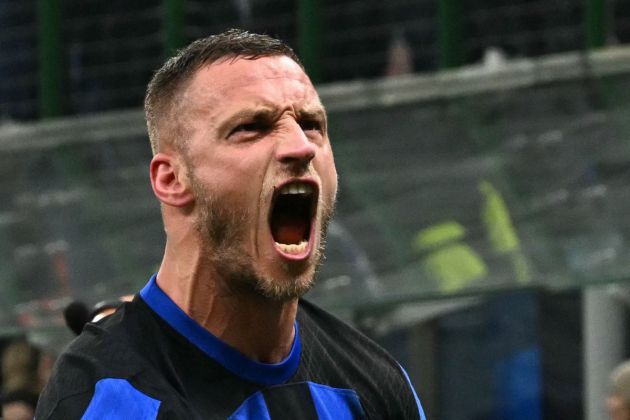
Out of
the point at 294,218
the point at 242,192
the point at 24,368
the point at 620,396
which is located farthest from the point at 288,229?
the point at 24,368

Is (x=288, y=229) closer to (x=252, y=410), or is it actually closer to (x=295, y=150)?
(x=295, y=150)

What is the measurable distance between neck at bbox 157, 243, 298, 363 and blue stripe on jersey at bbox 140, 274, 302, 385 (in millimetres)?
14

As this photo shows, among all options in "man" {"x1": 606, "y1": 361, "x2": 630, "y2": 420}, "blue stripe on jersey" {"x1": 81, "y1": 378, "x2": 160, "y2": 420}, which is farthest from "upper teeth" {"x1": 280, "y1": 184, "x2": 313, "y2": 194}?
"man" {"x1": 606, "y1": 361, "x2": 630, "y2": 420}

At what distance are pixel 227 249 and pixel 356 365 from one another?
44 centimetres

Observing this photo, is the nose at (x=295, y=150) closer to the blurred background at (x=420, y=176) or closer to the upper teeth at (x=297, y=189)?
the upper teeth at (x=297, y=189)

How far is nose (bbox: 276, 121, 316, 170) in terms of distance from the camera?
108 inches

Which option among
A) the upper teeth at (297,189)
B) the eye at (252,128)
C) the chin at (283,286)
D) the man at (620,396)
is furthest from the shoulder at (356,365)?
the man at (620,396)

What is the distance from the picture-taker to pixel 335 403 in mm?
2920

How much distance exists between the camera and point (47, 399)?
2.67 m

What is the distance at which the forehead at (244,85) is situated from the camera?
2.79 m

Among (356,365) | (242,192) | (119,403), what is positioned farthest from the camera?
(356,365)

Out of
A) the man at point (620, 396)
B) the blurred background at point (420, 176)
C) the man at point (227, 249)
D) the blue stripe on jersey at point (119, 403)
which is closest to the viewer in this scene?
the blue stripe on jersey at point (119, 403)

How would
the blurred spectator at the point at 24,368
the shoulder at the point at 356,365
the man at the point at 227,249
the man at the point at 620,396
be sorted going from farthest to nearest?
the blurred spectator at the point at 24,368 → the man at the point at 620,396 → the shoulder at the point at 356,365 → the man at the point at 227,249

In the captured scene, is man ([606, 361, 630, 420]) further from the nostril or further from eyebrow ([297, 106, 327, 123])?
the nostril
